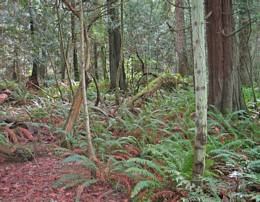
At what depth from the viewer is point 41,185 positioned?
4.73m

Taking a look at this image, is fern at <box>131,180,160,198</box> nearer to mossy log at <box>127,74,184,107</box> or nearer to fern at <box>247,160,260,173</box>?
fern at <box>247,160,260,173</box>

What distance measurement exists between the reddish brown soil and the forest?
0.01 metres

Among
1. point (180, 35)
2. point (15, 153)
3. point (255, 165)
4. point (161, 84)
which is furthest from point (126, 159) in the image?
point (180, 35)

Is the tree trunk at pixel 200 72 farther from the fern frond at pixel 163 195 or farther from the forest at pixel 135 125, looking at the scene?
the fern frond at pixel 163 195

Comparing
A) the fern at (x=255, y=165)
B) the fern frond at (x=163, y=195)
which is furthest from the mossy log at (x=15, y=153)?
the fern at (x=255, y=165)

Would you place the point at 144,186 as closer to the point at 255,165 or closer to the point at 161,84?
the point at 255,165

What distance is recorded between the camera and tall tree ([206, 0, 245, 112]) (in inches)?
317

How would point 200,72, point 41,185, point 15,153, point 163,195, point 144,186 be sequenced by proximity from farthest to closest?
point 15,153
point 41,185
point 144,186
point 163,195
point 200,72

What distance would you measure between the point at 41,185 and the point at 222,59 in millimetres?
5264

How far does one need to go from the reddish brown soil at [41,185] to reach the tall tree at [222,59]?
14.1ft

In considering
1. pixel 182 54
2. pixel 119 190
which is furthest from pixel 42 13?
pixel 119 190

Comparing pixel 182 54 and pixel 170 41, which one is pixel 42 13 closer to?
pixel 182 54

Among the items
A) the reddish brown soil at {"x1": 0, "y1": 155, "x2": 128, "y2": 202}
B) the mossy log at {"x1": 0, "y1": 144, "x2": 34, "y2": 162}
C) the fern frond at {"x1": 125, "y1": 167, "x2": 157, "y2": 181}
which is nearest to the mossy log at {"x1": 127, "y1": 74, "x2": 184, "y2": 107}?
the mossy log at {"x1": 0, "y1": 144, "x2": 34, "y2": 162}

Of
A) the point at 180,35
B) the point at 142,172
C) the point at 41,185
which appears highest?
the point at 180,35
